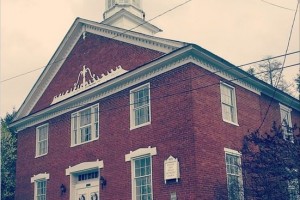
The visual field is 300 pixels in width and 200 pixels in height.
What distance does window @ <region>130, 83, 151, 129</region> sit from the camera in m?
19.0

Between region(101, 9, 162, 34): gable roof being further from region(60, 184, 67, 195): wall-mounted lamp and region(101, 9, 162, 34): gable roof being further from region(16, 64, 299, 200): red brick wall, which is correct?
region(60, 184, 67, 195): wall-mounted lamp

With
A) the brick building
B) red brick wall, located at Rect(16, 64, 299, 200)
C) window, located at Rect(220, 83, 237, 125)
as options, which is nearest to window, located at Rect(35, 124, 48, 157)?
the brick building

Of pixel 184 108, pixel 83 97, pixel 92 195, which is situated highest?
pixel 83 97

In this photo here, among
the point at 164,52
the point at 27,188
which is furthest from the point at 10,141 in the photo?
the point at 164,52

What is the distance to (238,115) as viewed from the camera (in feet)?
65.1

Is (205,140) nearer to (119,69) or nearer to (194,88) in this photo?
(194,88)

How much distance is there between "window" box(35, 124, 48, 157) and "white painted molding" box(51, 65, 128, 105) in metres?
1.67

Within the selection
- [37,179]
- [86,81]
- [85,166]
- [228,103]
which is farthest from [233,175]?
[37,179]

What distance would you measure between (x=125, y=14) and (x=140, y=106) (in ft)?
30.3

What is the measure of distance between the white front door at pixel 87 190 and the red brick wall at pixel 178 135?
0.68m

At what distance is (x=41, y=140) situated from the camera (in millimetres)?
25281

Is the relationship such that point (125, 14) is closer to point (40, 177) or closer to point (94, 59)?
point (94, 59)

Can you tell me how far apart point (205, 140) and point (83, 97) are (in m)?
7.68

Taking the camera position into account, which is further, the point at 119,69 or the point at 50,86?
the point at 50,86
